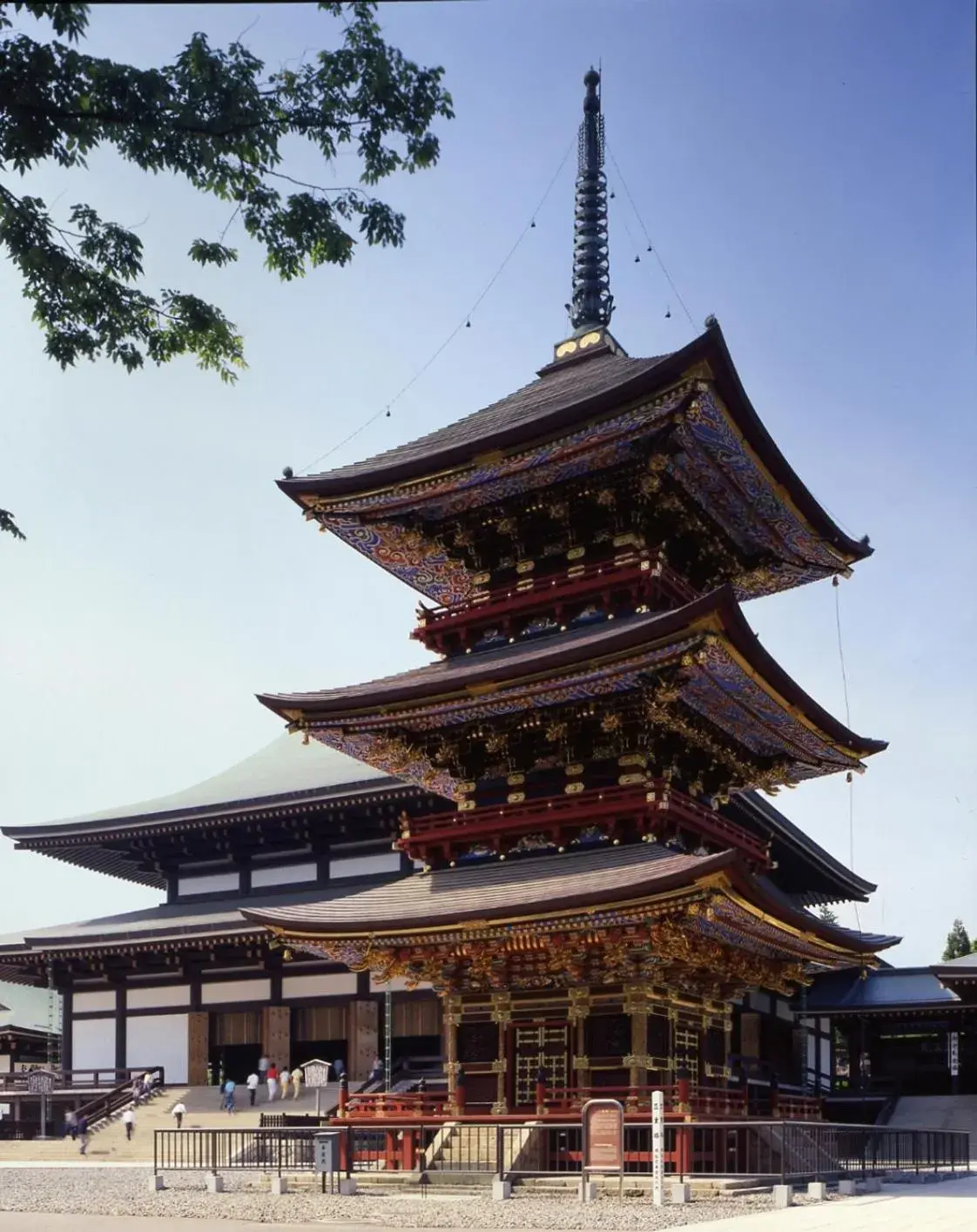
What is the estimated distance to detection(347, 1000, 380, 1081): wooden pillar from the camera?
37.7 meters

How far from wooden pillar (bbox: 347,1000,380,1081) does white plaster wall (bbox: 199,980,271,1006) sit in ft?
9.52

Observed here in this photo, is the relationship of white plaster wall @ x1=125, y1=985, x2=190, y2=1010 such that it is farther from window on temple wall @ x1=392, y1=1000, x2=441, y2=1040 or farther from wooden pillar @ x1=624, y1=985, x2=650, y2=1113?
wooden pillar @ x1=624, y1=985, x2=650, y2=1113

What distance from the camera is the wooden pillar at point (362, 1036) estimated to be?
124ft

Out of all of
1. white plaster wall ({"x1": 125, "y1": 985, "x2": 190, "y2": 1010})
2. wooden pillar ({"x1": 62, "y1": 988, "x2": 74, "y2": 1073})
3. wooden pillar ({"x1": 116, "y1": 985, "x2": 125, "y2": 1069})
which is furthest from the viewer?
wooden pillar ({"x1": 62, "y1": 988, "x2": 74, "y2": 1073})

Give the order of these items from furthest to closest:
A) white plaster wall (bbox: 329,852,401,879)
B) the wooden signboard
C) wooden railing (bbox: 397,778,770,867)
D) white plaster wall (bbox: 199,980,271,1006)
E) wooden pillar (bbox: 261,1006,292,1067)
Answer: white plaster wall (bbox: 329,852,401,879) < white plaster wall (bbox: 199,980,271,1006) < wooden pillar (bbox: 261,1006,292,1067) < wooden railing (bbox: 397,778,770,867) < the wooden signboard

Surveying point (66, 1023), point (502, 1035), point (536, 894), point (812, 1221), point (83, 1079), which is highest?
point (536, 894)

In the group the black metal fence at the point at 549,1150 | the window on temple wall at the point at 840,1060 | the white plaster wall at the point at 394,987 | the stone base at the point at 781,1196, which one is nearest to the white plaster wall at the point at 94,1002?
the white plaster wall at the point at 394,987

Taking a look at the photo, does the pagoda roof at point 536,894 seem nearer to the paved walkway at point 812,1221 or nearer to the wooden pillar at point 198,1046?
the paved walkway at point 812,1221

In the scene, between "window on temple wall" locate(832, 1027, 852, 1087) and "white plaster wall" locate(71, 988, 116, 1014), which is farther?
"window on temple wall" locate(832, 1027, 852, 1087)

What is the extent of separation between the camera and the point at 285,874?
1677 inches

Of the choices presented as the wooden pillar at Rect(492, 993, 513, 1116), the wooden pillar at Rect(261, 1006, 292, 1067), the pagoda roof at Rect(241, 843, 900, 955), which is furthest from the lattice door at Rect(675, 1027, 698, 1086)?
the wooden pillar at Rect(261, 1006, 292, 1067)

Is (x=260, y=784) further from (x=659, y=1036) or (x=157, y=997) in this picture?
(x=659, y=1036)

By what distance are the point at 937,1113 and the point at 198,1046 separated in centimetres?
2046

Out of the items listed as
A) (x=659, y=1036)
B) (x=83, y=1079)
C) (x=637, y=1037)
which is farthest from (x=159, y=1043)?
(x=637, y=1037)
